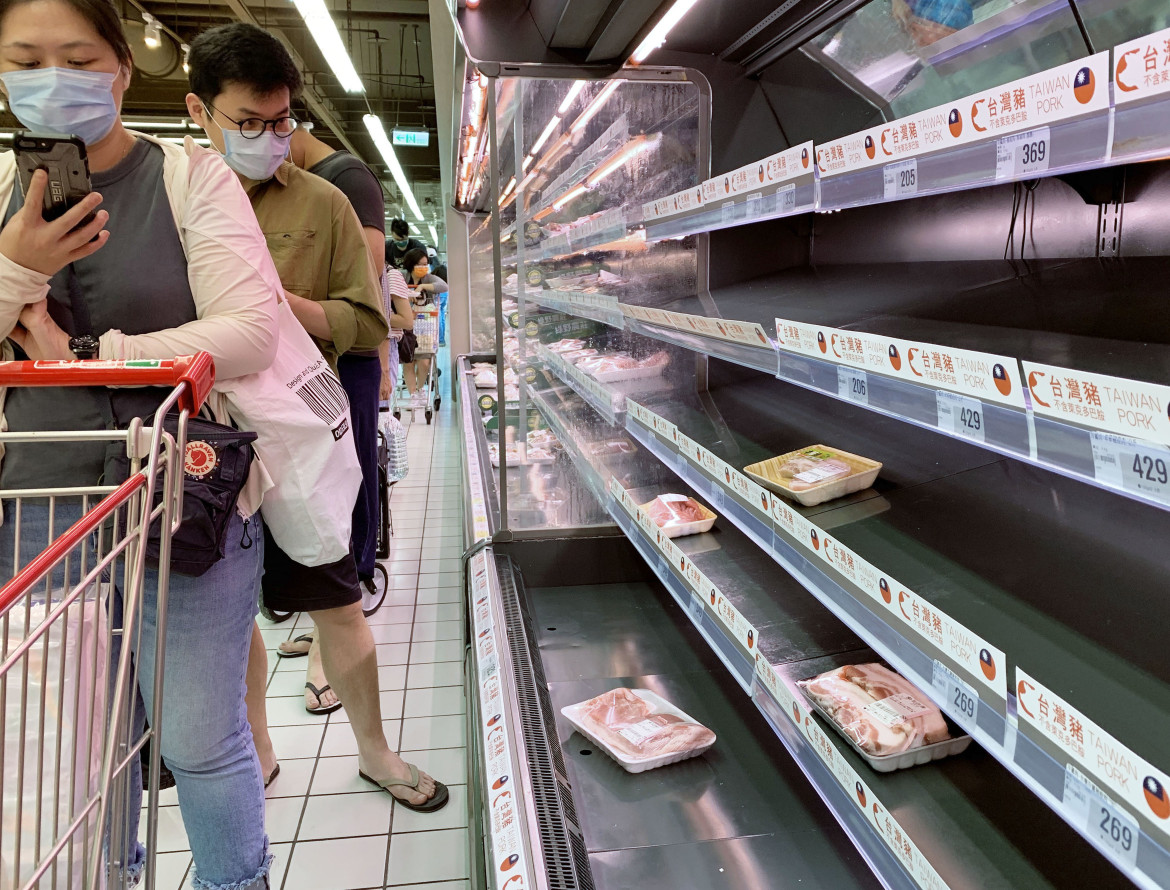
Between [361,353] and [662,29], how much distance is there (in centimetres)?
134

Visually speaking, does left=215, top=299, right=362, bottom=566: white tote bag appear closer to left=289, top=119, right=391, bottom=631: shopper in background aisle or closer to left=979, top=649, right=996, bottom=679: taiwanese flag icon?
left=289, top=119, right=391, bottom=631: shopper in background aisle

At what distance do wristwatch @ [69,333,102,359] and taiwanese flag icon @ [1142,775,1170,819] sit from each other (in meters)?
1.47

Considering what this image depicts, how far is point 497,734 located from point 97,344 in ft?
3.36

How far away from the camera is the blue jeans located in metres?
1.42

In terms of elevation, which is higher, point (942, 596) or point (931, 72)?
point (931, 72)

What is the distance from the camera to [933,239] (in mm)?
1708

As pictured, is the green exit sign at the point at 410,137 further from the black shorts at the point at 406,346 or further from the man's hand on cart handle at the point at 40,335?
the man's hand on cart handle at the point at 40,335

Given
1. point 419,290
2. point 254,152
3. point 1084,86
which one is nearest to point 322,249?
point 254,152

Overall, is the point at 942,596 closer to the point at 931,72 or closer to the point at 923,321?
the point at 923,321

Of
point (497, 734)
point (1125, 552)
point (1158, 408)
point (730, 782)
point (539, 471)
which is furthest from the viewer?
point (539, 471)

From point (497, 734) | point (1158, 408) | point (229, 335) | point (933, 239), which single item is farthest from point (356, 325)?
point (1158, 408)

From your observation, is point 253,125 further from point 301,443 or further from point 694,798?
point 694,798

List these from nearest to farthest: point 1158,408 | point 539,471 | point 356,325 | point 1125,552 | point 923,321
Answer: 1. point 1158,408
2. point 1125,552
3. point 923,321
4. point 356,325
5. point 539,471

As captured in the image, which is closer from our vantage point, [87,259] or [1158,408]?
[1158,408]
